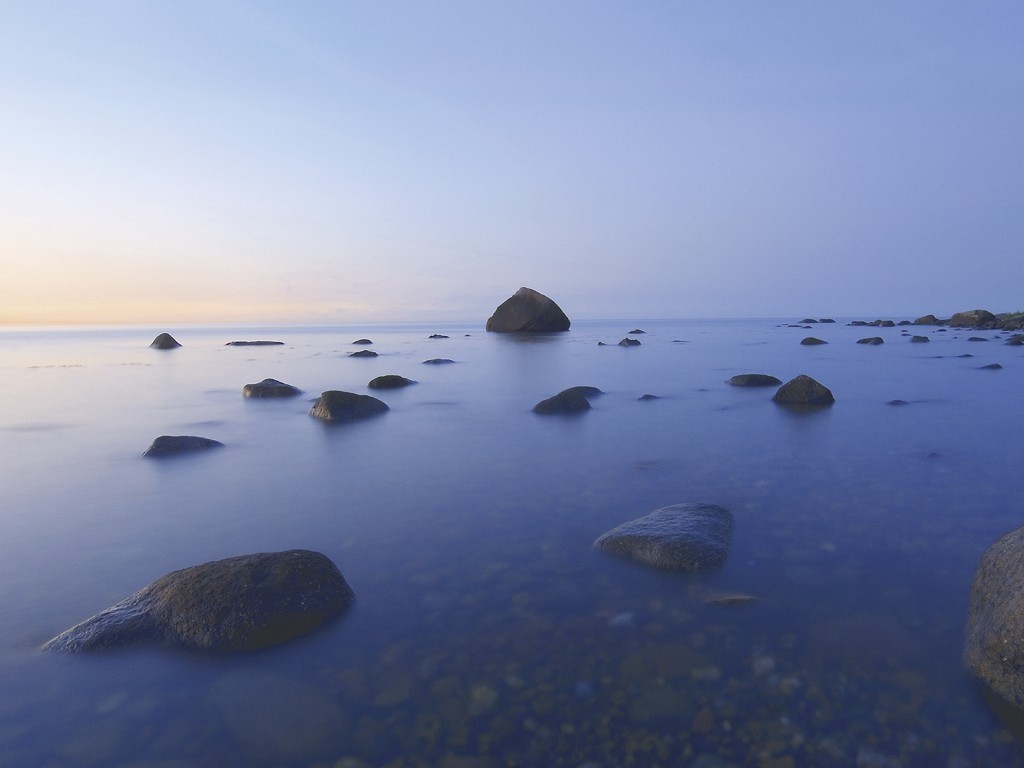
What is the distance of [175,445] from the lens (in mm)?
9586

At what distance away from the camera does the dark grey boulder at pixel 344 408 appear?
485 inches

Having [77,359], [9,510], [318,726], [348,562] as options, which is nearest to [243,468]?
[9,510]

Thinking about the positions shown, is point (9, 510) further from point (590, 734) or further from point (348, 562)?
point (590, 734)

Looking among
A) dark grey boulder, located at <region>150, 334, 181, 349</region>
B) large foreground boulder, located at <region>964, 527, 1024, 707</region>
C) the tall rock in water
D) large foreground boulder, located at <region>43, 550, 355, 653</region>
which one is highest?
the tall rock in water

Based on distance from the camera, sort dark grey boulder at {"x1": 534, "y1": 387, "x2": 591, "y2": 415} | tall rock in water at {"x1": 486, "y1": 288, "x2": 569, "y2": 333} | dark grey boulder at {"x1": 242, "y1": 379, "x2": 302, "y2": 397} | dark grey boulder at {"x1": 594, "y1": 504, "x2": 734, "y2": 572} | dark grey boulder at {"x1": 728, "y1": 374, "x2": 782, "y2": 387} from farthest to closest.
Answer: tall rock in water at {"x1": 486, "y1": 288, "x2": 569, "y2": 333}, dark grey boulder at {"x1": 728, "y1": 374, "x2": 782, "y2": 387}, dark grey boulder at {"x1": 242, "y1": 379, "x2": 302, "y2": 397}, dark grey boulder at {"x1": 534, "y1": 387, "x2": 591, "y2": 415}, dark grey boulder at {"x1": 594, "y1": 504, "x2": 734, "y2": 572}

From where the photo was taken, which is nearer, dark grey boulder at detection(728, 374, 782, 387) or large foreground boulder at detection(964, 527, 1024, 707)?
large foreground boulder at detection(964, 527, 1024, 707)

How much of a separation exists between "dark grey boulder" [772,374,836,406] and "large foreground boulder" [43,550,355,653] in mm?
11947

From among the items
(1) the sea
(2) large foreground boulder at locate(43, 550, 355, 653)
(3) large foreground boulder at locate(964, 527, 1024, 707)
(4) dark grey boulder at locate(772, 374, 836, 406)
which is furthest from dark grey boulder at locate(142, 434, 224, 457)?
(4) dark grey boulder at locate(772, 374, 836, 406)

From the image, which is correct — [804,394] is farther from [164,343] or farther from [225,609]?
[164,343]

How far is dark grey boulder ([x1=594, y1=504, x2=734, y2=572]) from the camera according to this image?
480cm

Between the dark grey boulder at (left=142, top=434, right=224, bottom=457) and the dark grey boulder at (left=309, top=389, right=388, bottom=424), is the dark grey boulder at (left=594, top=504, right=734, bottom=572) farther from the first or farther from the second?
the dark grey boulder at (left=309, top=389, right=388, bottom=424)

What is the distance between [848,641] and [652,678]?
137 cm

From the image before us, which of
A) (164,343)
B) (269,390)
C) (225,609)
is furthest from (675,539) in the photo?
(164,343)

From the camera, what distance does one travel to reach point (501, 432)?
1127 centimetres
